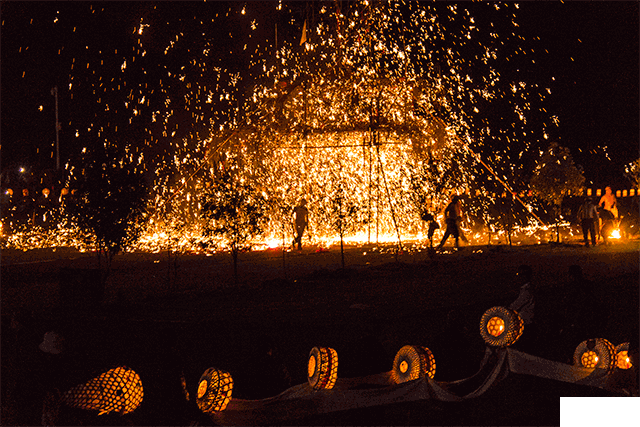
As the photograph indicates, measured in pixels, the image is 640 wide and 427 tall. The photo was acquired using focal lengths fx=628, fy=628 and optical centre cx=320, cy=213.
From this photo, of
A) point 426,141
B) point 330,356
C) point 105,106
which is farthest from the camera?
point 105,106

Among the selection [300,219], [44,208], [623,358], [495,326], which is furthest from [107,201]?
[44,208]

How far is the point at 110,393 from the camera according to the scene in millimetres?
4461

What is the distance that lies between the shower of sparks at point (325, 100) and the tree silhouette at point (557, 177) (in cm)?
167

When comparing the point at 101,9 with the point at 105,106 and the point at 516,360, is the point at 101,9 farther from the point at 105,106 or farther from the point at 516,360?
the point at 516,360

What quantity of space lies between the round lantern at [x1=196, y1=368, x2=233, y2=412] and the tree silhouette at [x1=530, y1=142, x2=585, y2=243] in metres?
22.3

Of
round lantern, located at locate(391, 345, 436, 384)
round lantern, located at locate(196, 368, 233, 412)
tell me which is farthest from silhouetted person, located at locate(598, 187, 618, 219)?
round lantern, located at locate(196, 368, 233, 412)

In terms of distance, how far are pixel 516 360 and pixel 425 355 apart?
97 cm

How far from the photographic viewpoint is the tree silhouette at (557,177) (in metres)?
25.3

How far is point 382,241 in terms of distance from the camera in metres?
19.5

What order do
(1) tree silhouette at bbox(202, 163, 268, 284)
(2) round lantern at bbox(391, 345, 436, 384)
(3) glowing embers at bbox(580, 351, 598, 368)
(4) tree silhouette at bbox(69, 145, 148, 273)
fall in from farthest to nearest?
(1) tree silhouette at bbox(202, 163, 268, 284), (4) tree silhouette at bbox(69, 145, 148, 273), (3) glowing embers at bbox(580, 351, 598, 368), (2) round lantern at bbox(391, 345, 436, 384)

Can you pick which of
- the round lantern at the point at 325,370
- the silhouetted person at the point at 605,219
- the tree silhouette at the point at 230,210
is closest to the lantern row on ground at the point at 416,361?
the round lantern at the point at 325,370

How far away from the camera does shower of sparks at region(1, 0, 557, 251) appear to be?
15156 millimetres

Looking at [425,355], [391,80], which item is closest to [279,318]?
[425,355]

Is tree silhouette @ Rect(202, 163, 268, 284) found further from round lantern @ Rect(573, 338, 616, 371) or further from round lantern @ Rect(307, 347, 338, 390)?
round lantern @ Rect(573, 338, 616, 371)
